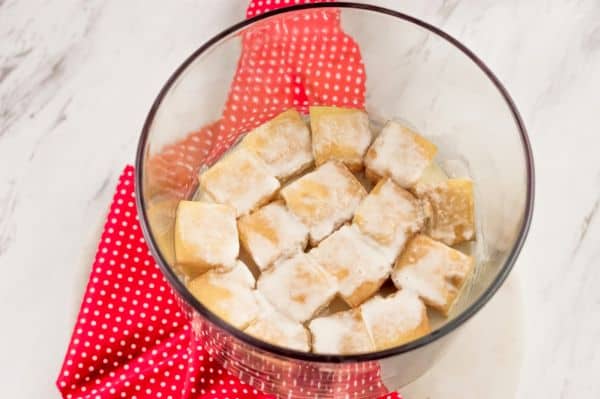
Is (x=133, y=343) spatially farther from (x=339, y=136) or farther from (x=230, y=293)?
(x=339, y=136)

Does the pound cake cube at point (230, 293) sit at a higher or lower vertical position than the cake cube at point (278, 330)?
higher

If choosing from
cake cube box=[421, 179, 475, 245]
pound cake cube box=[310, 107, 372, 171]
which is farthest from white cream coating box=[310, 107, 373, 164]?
cake cube box=[421, 179, 475, 245]

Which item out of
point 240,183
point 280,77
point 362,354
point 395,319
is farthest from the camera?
point 280,77

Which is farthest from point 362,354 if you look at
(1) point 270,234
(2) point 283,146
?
(2) point 283,146

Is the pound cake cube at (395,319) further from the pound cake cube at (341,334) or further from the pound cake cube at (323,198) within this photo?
the pound cake cube at (323,198)

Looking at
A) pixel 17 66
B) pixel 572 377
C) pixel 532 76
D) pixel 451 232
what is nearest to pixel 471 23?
pixel 532 76

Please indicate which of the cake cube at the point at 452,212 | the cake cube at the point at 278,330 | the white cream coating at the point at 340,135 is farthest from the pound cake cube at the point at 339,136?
the cake cube at the point at 278,330
